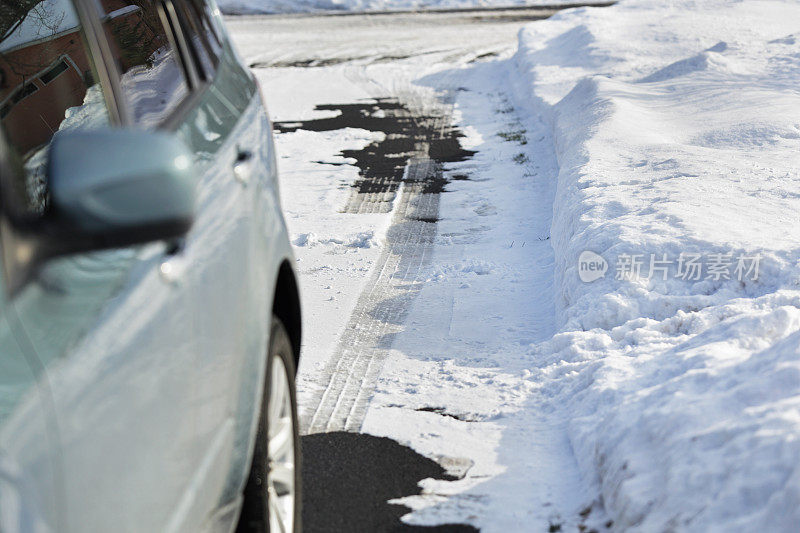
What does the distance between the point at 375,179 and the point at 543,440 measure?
475cm

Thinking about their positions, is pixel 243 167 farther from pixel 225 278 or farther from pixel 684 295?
pixel 684 295

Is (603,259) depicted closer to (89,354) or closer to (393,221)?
(393,221)

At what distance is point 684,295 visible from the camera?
4.61 metres

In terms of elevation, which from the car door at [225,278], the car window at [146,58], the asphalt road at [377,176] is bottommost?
the asphalt road at [377,176]

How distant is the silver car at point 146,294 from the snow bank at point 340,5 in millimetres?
20728

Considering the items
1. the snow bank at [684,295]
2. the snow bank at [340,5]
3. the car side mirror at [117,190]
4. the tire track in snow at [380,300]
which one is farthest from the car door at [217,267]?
the snow bank at [340,5]

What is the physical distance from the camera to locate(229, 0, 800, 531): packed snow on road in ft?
9.91

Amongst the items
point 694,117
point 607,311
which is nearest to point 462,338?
point 607,311

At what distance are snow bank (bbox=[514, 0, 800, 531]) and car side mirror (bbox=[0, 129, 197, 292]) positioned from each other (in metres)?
1.85

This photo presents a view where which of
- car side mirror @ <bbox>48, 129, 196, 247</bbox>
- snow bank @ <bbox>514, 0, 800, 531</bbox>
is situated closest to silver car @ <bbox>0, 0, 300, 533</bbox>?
car side mirror @ <bbox>48, 129, 196, 247</bbox>

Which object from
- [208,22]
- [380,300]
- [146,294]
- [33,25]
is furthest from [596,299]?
[146,294]

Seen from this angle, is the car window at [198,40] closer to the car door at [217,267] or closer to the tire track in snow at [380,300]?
the car door at [217,267]

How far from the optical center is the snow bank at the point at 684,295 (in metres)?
2.79

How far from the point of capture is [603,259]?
16.3 feet
